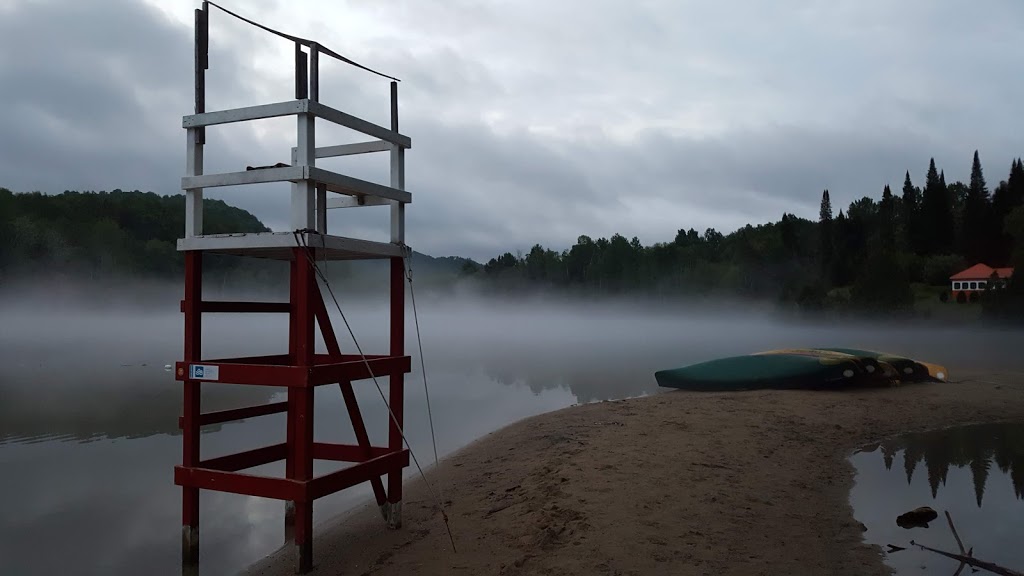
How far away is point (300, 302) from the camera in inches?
197

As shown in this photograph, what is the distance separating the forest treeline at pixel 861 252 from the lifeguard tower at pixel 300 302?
179 ft

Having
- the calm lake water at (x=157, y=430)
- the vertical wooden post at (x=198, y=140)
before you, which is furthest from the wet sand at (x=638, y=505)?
the vertical wooden post at (x=198, y=140)

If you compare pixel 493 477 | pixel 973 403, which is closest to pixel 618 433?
pixel 493 477

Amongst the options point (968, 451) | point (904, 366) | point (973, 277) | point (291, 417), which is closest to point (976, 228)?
point (973, 277)

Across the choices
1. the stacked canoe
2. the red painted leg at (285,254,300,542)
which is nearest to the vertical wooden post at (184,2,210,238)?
the red painted leg at (285,254,300,542)

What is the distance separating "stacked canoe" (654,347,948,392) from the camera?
14.2 metres

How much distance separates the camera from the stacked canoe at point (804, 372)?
46.6ft

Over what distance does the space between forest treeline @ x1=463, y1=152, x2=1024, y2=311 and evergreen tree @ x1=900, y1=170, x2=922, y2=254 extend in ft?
0.29

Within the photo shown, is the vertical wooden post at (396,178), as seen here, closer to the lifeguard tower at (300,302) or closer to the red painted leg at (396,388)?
the lifeguard tower at (300,302)

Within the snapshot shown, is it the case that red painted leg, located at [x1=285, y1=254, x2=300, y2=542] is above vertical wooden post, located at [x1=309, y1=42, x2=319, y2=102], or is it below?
below

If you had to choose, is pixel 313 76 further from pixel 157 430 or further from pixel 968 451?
pixel 157 430

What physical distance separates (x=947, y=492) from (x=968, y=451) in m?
2.37

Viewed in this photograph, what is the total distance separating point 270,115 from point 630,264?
365 feet

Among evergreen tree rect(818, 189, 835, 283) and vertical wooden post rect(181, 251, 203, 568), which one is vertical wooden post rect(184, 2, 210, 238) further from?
evergreen tree rect(818, 189, 835, 283)
